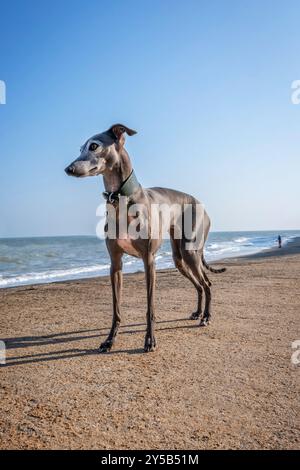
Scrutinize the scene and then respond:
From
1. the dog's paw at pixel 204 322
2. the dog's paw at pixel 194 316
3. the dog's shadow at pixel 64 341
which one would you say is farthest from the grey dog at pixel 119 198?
the dog's paw at pixel 194 316

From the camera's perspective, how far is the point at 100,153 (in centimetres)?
432

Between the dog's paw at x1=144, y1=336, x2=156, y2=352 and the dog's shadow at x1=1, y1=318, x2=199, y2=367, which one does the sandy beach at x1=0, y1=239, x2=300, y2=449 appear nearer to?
the dog's shadow at x1=1, y1=318, x2=199, y2=367

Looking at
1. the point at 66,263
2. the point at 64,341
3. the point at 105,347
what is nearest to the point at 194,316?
the point at 105,347

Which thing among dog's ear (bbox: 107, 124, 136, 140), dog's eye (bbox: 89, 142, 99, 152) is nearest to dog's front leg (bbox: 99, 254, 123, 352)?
dog's eye (bbox: 89, 142, 99, 152)

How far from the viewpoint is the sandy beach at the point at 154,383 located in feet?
8.30

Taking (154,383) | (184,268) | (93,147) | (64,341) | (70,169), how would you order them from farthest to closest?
1. (184,268)
2. (64,341)
3. (93,147)
4. (70,169)
5. (154,383)

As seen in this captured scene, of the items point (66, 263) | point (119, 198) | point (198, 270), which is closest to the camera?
point (119, 198)

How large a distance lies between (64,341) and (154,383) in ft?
6.50

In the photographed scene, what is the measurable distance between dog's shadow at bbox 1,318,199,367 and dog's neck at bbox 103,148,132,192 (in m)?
2.09

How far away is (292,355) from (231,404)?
4.91 feet

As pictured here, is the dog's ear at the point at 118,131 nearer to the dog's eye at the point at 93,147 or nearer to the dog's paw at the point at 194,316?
the dog's eye at the point at 93,147

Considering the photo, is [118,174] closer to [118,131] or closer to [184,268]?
[118,131]

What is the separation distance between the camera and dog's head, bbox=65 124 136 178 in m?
4.03

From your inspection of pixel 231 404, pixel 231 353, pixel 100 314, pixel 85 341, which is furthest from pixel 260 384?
pixel 100 314
